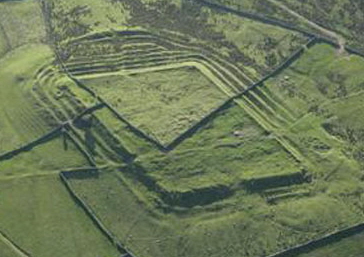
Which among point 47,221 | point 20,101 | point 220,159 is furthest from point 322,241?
point 20,101

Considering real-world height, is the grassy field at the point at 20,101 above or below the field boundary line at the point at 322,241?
above

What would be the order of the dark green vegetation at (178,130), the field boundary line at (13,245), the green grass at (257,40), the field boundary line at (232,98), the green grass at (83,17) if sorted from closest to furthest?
the field boundary line at (13,245) < the dark green vegetation at (178,130) < the field boundary line at (232,98) < the green grass at (257,40) < the green grass at (83,17)

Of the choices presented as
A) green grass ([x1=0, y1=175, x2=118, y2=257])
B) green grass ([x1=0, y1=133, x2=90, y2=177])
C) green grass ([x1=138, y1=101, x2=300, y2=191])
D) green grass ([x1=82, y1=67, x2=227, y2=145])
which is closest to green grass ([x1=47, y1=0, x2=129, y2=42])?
green grass ([x1=82, y1=67, x2=227, y2=145])

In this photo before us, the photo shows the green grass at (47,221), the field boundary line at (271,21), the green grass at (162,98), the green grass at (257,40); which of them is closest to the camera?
the green grass at (47,221)

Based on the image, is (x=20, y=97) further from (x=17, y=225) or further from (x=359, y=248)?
(x=359, y=248)

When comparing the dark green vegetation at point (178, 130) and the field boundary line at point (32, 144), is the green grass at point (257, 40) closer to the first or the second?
the dark green vegetation at point (178, 130)

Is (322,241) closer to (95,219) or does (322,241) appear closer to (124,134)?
(95,219)

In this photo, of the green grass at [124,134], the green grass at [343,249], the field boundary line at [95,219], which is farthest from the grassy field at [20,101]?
the green grass at [343,249]

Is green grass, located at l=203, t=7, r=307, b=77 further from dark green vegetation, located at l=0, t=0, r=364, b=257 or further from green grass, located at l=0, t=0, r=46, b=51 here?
green grass, located at l=0, t=0, r=46, b=51
